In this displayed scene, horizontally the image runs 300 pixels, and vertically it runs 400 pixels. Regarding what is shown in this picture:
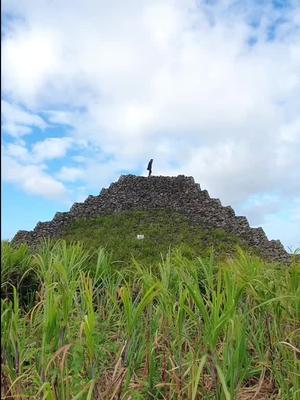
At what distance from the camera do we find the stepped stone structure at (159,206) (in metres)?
21.6

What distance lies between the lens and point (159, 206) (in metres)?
23.7


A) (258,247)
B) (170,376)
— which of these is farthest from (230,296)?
(258,247)

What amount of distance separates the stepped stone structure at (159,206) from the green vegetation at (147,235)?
675 mm

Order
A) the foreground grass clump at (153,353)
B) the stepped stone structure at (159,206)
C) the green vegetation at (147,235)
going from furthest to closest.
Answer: the stepped stone structure at (159,206) → the green vegetation at (147,235) → the foreground grass clump at (153,353)

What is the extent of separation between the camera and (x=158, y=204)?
23.8 m

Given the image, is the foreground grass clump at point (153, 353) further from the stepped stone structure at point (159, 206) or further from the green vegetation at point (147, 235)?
the stepped stone structure at point (159, 206)

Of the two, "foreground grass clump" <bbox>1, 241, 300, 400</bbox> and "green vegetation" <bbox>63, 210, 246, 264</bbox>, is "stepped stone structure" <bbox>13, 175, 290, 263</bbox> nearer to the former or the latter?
"green vegetation" <bbox>63, 210, 246, 264</bbox>

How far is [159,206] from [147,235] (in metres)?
4.30

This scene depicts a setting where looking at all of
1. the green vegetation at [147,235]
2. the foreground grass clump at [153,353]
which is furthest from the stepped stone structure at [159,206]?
the foreground grass clump at [153,353]

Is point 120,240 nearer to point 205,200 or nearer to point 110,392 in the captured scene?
point 205,200

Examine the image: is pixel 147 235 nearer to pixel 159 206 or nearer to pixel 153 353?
pixel 159 206

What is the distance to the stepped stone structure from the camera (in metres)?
21.6

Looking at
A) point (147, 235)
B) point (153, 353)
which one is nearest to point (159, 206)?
point (147, 235)

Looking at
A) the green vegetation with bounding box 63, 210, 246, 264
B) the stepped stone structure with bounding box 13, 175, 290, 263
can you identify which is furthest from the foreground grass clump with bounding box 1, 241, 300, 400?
the stepped stone structure with bounding box 13, 175, 290, 263
